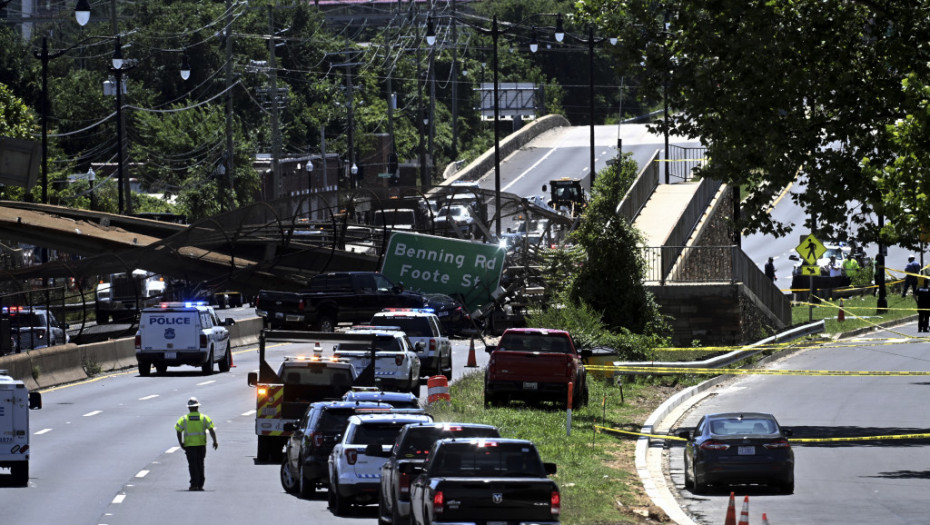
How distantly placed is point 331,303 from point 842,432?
68.7 feet

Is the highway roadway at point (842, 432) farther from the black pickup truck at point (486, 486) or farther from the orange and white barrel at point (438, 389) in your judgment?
the orange and white barrel at point (438, 389)

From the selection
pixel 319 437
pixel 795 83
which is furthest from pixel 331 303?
pixel 319 437

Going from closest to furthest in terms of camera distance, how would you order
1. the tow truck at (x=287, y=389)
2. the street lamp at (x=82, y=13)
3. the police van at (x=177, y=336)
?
the tow truck at (x=287, y=389) < the street lamp at (x=82, y=13) < the police van at (x=177, y=336)

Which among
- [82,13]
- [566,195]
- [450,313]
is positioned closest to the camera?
[82,13]

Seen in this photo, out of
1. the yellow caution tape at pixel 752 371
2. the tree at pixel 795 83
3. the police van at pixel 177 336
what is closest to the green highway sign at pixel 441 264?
the police van at pixel 177 336

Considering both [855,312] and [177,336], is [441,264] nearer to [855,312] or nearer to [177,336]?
[177,336]

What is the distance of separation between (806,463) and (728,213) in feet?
129

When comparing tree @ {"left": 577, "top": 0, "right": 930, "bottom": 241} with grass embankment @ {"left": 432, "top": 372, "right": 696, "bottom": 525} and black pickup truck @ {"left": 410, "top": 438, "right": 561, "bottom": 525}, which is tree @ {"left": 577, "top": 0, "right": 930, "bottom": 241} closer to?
grass embankment @ {"left": 432, "top": 372, "right": 696, "bottom": 525}

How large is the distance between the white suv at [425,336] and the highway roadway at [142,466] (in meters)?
1.85

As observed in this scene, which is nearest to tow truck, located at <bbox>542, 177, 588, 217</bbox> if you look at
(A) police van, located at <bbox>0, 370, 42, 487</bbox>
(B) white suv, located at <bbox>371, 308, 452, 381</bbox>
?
(B) white suv, located at <bbox>371, 308, 452, 381</bbox>

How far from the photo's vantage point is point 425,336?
123 ft

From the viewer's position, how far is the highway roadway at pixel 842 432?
66.1 feet

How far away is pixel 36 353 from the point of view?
38.7 metres

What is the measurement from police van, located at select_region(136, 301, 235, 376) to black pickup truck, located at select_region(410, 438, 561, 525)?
24629 millimetres
